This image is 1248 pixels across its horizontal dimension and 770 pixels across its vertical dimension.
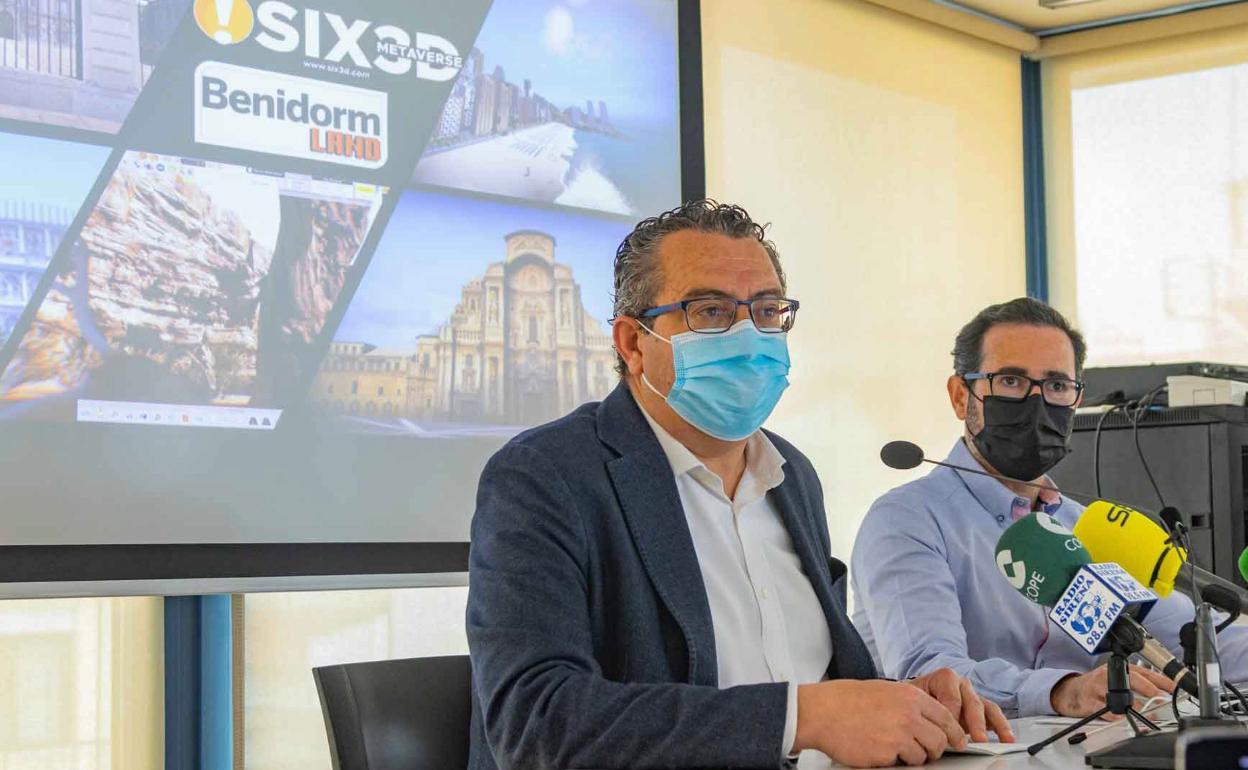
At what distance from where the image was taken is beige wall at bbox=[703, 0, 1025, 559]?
191 inches

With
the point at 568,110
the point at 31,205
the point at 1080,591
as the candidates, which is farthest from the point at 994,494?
the point at 31,205

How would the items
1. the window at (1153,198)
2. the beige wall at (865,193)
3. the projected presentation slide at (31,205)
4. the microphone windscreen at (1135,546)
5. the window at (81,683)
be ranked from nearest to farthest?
the microphone windscreen at (1135,546)
the projected presentation slide at (31,205)
the window at (81,683)
the beige wall at (865,193)
the window at (1153,198)

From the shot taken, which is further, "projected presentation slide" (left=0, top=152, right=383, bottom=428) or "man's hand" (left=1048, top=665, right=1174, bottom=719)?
"projected presentation slide" (left=0, top=152, right=383, bottom=428)

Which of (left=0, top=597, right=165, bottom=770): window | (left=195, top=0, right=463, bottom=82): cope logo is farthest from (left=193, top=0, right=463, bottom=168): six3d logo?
(left=0, top=597, right=165, bottom=770): window

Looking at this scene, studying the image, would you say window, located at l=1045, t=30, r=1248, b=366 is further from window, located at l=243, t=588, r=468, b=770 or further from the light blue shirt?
window, located at l=243, t=588, r=468, b=770

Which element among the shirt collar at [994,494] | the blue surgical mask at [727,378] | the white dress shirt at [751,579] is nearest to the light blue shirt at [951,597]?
the shirt collar at [994,494]

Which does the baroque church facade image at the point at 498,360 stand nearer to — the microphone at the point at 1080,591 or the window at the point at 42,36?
the window at the point at 42,36

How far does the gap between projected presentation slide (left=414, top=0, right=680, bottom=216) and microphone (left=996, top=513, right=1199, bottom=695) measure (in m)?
2.37

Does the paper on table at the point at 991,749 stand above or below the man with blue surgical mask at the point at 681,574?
below

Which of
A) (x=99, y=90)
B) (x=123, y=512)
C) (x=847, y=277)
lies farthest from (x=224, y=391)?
(x=847, y=277)

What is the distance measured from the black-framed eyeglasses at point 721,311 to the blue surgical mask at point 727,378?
0.01 meters

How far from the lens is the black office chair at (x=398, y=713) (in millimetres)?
1944

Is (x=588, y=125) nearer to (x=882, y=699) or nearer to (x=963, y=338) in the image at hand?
(x=963, y=338)

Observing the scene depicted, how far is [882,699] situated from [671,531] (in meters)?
0.42
